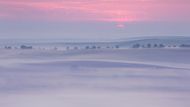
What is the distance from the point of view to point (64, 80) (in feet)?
53.2

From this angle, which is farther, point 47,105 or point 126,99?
point 126,99

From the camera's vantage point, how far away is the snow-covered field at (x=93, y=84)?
1260 centimetres

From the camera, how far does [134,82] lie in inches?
618

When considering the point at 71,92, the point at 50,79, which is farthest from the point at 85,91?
the point at 50,79

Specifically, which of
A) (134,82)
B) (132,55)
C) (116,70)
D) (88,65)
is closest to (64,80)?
(134,82)

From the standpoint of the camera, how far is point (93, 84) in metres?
15.3

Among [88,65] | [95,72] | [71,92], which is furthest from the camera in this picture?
[88,65]

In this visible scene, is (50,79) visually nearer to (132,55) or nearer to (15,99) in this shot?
(15,99)

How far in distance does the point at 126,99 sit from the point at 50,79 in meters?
3.85

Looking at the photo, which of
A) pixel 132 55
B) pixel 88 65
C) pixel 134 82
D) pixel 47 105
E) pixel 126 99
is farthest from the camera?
pixel 132 55

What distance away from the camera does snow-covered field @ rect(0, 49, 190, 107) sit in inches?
496

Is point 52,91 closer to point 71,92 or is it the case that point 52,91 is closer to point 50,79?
point 71,92

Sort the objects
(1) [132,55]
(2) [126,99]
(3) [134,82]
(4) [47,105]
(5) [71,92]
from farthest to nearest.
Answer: (1) [132,55]
(3) [134,82]
(5) [71,92]
(2) [126,99]
(4) [47,105]

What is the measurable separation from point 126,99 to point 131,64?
26.9ft
